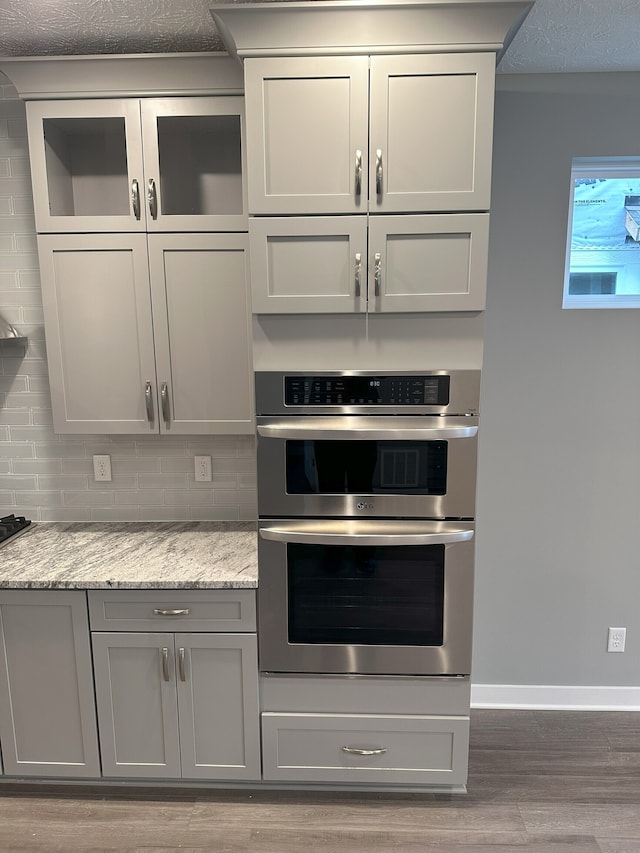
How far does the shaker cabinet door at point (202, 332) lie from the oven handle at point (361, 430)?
383mm

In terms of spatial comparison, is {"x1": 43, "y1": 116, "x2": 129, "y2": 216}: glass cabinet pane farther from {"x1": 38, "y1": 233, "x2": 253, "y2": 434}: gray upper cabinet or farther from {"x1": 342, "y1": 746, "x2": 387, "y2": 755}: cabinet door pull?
{"x1": 342, "y1": 746, "x2": 387, "y2": 755}: cabinet door pull

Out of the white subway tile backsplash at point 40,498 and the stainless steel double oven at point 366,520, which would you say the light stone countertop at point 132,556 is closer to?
the white subway tile backsplash at point 40,498

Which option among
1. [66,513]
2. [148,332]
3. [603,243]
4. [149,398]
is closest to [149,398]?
[149,398]

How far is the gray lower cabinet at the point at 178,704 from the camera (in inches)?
82.7

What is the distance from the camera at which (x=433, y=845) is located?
2.01 m

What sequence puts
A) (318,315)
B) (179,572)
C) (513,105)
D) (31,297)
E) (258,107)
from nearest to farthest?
(258,107) < (318,315) < (179,572) < (513,105) < (31,297)

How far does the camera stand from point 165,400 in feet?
7.55

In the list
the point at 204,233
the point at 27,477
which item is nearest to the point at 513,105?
the point at 204,233

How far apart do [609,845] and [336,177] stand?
2.46m

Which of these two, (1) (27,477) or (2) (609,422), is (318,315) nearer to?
(2) (609,422)

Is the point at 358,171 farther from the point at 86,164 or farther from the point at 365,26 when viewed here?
the point at 86,164

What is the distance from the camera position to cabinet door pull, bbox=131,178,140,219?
7.09ft

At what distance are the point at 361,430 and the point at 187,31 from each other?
1.51 meters

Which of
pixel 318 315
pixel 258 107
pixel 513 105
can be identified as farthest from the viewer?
pixel 513 105
